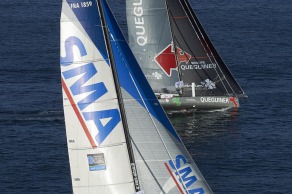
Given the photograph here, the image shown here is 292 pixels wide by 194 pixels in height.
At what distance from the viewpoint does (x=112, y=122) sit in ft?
147

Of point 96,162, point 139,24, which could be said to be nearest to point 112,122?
point 96,162

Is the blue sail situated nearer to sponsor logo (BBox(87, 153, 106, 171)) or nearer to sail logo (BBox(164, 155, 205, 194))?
sail logo (BBox(164, 155, 205, 194))

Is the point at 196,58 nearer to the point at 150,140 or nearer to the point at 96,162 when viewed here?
the point at 150,140

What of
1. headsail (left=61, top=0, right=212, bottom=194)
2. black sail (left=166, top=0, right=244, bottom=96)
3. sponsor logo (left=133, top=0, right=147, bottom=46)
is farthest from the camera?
black sail (left=166, top=0, right=244, bottom=96)

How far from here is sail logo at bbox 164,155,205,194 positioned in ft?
150

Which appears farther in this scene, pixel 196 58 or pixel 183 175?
pixel 196 58

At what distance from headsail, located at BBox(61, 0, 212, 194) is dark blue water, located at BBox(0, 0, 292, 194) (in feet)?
86.7

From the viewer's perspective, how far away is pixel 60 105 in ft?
314

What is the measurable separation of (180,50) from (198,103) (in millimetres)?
5636

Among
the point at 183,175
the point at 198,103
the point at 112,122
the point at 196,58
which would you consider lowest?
the point at 183,175

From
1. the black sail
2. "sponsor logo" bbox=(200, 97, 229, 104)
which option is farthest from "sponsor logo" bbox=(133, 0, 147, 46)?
"sponsor logo" bbox=(200, 97, 229, 104)

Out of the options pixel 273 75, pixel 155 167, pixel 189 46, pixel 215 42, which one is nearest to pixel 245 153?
pixel 189 46

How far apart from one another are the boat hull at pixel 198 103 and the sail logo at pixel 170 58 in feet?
10.9

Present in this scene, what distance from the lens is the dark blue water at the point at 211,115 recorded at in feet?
248
